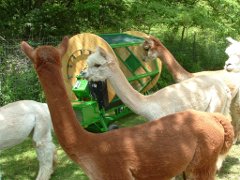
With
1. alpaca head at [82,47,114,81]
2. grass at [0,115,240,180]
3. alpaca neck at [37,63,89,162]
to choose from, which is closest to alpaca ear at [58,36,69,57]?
alpaca neck at [37,63,89,162]

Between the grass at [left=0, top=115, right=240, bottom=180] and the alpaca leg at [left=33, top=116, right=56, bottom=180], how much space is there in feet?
0.86

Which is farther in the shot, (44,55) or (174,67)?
(174,67)

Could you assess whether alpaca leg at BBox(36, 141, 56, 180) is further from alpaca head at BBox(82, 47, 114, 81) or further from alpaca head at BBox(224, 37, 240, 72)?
alpaca head at BBox(224, 37, 240, 72)

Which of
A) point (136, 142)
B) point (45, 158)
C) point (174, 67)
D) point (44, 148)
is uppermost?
point (174, 67)

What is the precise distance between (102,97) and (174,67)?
113 cm

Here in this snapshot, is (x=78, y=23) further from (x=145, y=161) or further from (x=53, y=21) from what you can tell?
(x=145, y=161)

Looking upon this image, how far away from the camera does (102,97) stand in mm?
5355

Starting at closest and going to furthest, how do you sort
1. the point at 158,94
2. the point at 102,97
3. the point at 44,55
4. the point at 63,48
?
the point at 44,55 < the point at 63,48 < the point at 158,94 < the point at 102,97

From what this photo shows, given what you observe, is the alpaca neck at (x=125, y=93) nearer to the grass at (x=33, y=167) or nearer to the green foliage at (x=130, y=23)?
the grass at (x=33, y=167)

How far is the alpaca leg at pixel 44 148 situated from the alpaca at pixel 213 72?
70.1 inches

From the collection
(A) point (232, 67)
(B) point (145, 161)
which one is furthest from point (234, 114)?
(B) point (145, 161)

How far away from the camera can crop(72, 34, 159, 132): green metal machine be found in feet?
16.9

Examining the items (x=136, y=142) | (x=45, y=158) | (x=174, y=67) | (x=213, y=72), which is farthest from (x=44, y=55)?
(x=213, y=72)

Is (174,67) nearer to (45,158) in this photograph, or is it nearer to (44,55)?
(45,158)
